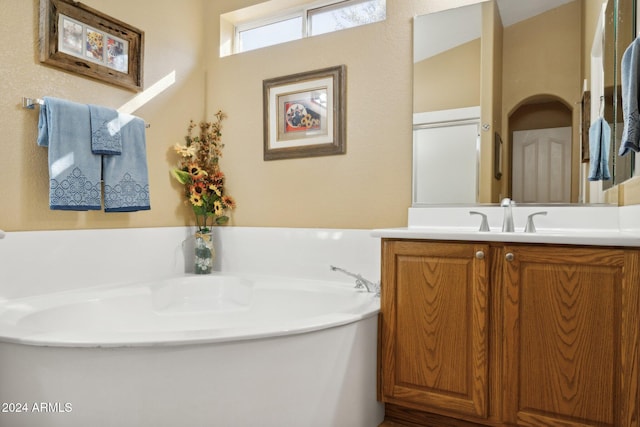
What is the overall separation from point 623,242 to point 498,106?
0.97 meters

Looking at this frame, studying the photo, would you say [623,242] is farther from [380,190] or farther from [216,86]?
[216,86]

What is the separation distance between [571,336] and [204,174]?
224cm

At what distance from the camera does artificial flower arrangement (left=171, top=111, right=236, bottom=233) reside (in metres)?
2.74

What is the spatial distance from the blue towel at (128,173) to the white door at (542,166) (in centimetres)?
199

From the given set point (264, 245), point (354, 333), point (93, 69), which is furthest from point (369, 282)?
point (93, 69)

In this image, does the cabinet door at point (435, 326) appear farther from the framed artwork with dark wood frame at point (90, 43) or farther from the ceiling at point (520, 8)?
the framed artwork with dark wood frame at point (90, 43)

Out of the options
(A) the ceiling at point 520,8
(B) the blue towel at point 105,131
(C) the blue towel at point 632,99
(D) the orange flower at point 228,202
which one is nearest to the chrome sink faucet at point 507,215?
(C) the blue towel at point 632,99

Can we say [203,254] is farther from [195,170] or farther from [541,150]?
[541,150]

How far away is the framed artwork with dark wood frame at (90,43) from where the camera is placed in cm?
204

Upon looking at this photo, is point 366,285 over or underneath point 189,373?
over

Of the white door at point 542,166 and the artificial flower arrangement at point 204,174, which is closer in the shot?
the white door at point 542,166

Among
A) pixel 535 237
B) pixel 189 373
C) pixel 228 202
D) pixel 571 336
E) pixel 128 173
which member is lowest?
pixel 189 373

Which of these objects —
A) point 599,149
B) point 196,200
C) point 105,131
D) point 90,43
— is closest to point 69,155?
point 105,131

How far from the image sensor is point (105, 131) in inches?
84.2
